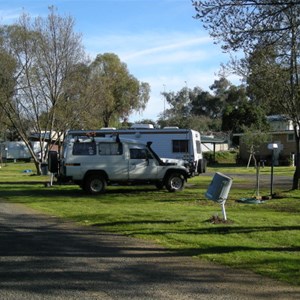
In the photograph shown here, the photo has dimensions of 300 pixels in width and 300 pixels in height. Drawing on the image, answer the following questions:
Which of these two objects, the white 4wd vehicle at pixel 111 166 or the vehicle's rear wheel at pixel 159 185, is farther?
the vehicle's rear wheel at pixel 159 185

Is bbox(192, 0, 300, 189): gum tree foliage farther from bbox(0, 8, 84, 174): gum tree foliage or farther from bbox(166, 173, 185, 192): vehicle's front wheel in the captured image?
bbox(0, 8, 84, 174): gum tree foliage

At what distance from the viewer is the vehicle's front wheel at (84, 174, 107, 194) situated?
20.5 meters

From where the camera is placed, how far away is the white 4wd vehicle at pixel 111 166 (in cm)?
2039

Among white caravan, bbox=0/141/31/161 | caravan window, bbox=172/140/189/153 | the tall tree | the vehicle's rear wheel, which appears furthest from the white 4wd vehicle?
white caravan, bbox=0/141/31/161

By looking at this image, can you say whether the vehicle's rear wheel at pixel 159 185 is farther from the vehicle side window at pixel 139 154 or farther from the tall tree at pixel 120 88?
the tall tree at pixel 120 88

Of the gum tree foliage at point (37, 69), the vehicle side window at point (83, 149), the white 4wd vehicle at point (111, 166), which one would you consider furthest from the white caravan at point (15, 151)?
the vehicle side window at point (83, 149)

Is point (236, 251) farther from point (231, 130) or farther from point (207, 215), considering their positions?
point (231, 130)

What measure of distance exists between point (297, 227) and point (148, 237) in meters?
3.50

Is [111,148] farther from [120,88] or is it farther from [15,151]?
[15,151]

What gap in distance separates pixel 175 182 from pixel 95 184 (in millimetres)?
3269

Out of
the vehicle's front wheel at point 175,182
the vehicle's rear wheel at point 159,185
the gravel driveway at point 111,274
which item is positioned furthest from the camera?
the vehicle's rear wheel at point 159,185

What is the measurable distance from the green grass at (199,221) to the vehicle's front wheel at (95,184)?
42cm

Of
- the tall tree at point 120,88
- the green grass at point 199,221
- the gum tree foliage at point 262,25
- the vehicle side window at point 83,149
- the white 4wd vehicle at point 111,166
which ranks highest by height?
the tall tree at point 120,88

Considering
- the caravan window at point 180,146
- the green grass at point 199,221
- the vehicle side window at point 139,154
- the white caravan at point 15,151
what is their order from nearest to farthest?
the green grass at point 199,221 → the vehicle side window at point 139,154 → the caravan window at point 180,146 → the white caravan at point 15,151
